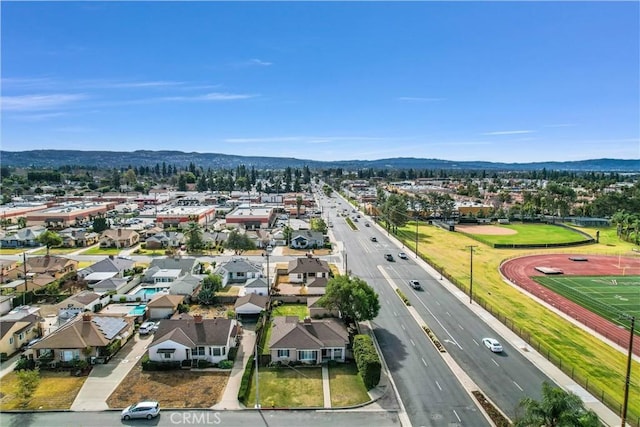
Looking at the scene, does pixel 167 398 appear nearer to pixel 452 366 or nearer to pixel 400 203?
pixel 452 366

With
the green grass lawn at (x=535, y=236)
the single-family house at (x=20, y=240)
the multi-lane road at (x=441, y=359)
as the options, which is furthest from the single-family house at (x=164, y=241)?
the green grass lawn at (x=535, y=236)

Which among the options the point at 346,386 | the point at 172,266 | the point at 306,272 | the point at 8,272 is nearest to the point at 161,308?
the point at 172,266

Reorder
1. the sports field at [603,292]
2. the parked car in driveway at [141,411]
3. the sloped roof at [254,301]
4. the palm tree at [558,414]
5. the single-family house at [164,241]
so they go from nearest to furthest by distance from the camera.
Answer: the palm tree at [558,414], the parked car in driveway at [141,411], the sloped roof at [254,301], the sports field at [603,292], the single-family house at [164,241]

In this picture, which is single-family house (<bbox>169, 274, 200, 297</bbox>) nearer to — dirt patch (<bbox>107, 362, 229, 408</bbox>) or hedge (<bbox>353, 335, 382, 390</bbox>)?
dirt patch (<bbox>107, 362, 229, 408</bbox>)

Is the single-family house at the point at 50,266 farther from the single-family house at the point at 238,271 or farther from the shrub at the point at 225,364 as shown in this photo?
the shrub at the point at 225,364

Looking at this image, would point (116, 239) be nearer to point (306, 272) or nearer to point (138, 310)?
point (138, 310)

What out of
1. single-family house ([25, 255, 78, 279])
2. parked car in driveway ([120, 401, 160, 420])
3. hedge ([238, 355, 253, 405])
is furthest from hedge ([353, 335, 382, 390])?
single-family house ([25, 255, 78, 279])

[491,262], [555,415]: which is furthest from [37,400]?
[491,262]
